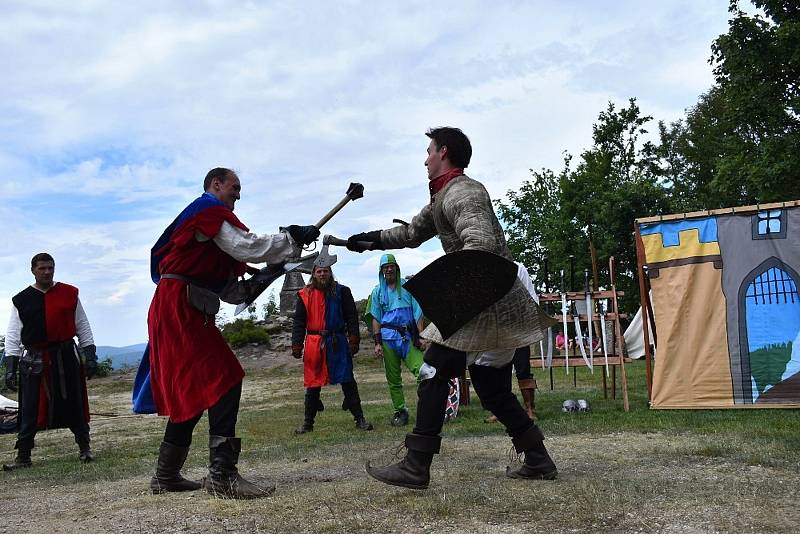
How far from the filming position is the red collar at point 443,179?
4.32 meters

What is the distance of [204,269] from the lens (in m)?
4.45

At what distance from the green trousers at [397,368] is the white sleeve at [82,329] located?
9.36 feet

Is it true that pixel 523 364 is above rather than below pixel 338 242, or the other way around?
below

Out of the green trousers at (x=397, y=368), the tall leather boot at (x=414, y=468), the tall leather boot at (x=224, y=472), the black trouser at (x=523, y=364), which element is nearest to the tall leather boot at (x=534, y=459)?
the tall leather boot at (x=414, y=468)

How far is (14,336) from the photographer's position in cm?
682

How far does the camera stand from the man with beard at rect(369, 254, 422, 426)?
8.07m

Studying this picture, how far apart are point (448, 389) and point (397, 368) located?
4011 millimetres

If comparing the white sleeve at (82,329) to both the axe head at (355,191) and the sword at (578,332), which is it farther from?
the sword at (578,332)

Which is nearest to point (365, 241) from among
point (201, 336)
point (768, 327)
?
point (201, 336)

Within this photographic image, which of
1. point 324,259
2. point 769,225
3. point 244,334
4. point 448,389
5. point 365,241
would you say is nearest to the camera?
point 448,389

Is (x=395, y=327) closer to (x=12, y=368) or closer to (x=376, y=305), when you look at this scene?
(x=376, y=305)

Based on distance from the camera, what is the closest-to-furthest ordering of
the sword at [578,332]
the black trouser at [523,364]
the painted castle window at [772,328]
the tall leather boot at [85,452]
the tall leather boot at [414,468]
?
the tall leather boot at [414,468], the tall leather boot at [85,452], the painted castle window at [772,328], the black trouser at [523,364], the sword at [578,332]

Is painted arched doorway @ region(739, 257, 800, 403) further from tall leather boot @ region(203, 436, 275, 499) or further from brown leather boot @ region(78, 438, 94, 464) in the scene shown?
brown leather boot @ region(78, 438, 94, 464)

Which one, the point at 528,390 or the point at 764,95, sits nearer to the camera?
the point at 528,390
